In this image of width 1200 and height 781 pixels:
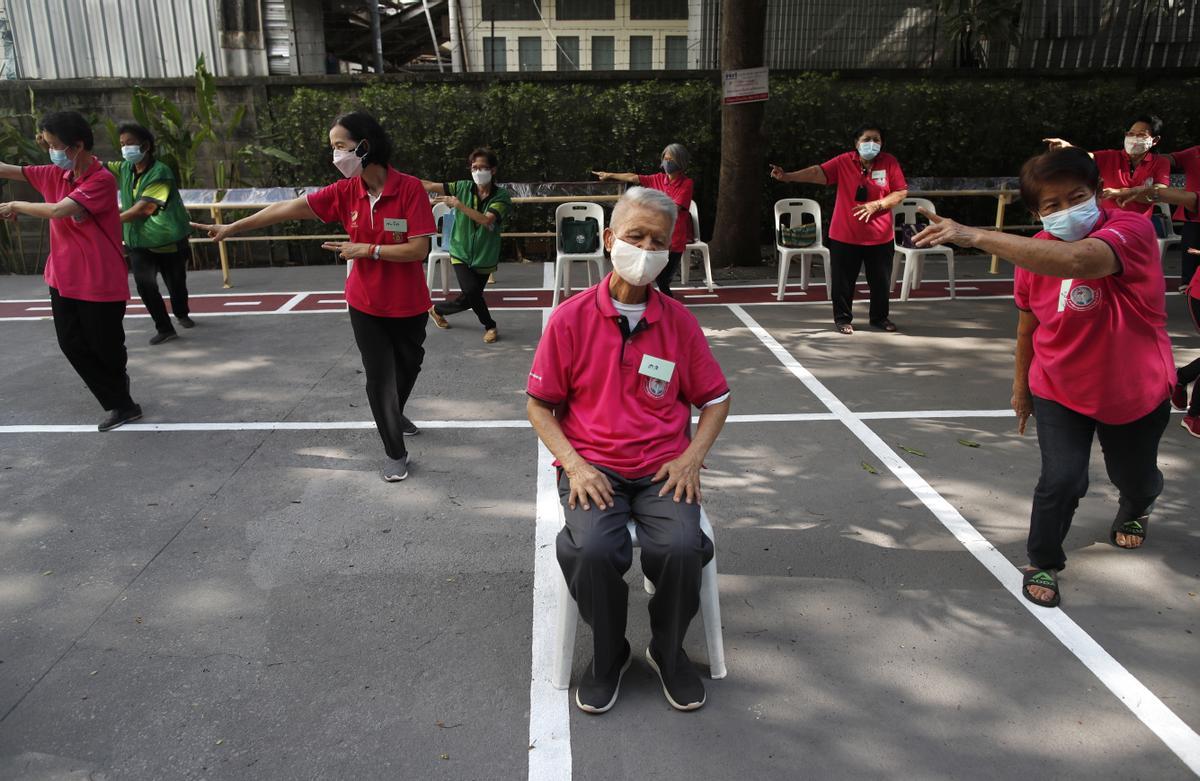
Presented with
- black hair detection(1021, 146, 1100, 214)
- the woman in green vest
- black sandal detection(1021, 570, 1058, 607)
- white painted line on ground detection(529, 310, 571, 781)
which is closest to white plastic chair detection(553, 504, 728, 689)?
white painted line on ground detection(529, 310, 571, 781)

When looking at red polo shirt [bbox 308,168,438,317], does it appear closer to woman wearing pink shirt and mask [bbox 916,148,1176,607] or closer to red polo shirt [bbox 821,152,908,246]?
woman wearing pink shirt and mask [bbox 916,148,1176,607]

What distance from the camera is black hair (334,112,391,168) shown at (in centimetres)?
429

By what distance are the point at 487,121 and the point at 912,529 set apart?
940cm

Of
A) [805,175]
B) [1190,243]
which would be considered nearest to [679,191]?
[805,175]

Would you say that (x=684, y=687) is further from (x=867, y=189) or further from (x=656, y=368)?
(x=867, y=189)

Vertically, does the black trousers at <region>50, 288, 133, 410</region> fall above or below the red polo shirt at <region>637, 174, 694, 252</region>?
below

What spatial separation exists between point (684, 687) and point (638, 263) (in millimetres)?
1428

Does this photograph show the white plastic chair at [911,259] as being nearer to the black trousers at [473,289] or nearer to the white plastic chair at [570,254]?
the white plastic chair at [570,254]

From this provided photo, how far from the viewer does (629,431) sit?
117 inches

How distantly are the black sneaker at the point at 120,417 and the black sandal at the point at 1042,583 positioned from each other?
5.34 metres

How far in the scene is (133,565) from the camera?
12.6ft

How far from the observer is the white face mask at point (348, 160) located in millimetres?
4266

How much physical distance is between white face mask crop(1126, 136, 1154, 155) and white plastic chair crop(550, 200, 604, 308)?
472 centimetres

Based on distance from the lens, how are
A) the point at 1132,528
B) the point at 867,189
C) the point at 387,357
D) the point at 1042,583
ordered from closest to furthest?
the point at 1042,583 < the point at 1132,528 < the point at 387,357 < the point at 867,189
